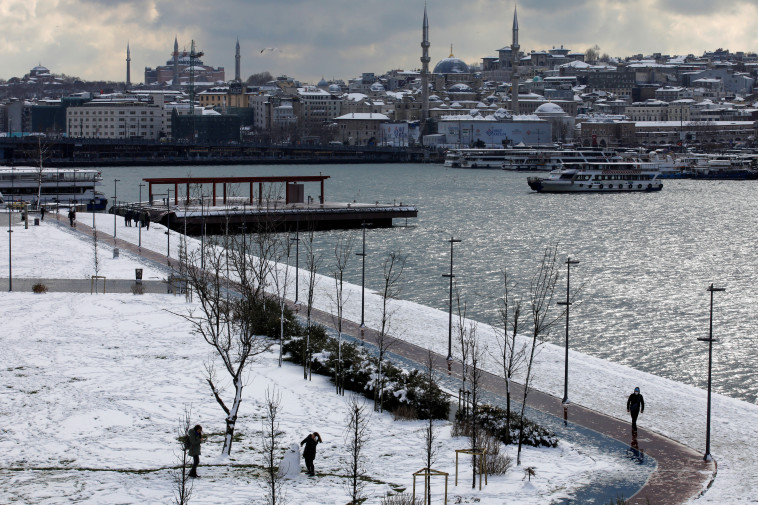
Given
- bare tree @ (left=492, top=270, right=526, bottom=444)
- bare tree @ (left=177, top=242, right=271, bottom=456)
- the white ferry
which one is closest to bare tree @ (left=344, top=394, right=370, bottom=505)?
bare tree @ (left=177, top=242, right=271, bottom=456)

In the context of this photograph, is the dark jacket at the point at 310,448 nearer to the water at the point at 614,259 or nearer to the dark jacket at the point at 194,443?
the dark jacket at the point at 194,443

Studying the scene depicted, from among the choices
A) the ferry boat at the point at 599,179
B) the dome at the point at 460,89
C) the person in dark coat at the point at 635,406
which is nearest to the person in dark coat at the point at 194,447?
the person in dark coat at the point at 635,406

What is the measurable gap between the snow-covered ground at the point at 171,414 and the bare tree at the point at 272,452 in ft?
0.52

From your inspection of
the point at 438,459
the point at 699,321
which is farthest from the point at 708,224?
the point at 438,459

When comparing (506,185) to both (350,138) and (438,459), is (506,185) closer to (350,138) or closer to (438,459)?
(350,138)

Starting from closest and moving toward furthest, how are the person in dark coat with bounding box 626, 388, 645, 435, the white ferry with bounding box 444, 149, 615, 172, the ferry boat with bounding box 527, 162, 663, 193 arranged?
the person in dark coat with bounding box 626, 388, 645, 435, the ferry boat with bounding box 527, 162, 663, 193, the white ferry with bounding box 444, 149, 615, 172

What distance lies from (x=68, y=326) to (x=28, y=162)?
92.2m

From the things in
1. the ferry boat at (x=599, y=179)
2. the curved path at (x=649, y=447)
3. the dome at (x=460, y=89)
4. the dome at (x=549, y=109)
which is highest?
the dome at (x=460, y=89)

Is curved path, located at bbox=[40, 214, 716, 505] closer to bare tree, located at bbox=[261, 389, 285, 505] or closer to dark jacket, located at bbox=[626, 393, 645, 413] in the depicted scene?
dark jacket, located at bbox=[626, 393, 645, 413]

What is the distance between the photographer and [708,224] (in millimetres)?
56469

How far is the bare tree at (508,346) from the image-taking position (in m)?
15.1

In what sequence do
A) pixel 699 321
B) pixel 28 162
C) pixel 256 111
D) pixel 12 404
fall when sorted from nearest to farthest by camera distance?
pixel 12 404
pixel 699 321
pixel 28 162
pixel 256 111

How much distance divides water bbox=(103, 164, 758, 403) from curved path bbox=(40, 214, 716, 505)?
170 inches

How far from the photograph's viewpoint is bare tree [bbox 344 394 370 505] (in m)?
12.0
